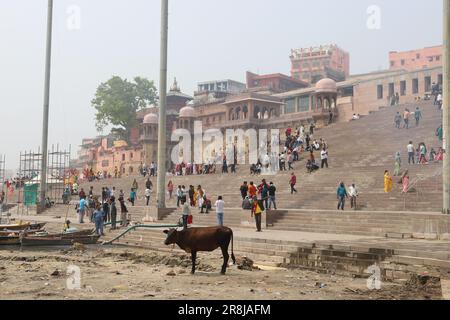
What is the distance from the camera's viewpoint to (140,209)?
25.8m

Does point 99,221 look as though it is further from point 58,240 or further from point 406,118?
point 406,118

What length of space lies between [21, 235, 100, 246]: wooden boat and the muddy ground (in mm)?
3513

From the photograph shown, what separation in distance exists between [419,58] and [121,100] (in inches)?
1780

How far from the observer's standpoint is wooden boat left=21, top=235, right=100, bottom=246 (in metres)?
17.2

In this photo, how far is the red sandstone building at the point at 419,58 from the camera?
241 ft

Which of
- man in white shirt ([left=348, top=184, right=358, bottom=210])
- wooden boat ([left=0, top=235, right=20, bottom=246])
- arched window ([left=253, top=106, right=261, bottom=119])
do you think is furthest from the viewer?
arched window ([left=253, top=106, right=261, bottom=119])

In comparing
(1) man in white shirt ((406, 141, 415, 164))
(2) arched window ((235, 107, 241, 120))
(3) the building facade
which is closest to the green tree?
(3) the building facade

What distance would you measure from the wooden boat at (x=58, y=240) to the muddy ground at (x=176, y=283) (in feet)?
11.5

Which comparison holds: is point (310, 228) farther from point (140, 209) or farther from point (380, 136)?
point (380, 136)

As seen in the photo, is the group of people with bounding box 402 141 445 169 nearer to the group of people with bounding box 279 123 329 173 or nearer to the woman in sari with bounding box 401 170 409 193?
the woman in sari with bounding box 401 170 409 193

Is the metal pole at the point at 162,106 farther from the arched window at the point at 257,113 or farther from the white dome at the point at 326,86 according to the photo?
the arched window at the point at 257,113

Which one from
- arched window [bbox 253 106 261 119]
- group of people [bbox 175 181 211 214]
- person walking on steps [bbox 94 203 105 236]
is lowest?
person walking on steps [bbox 94 203 105 236]

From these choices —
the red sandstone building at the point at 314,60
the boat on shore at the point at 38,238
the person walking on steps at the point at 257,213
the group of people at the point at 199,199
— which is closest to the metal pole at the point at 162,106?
the group of people at the point at 199,199
